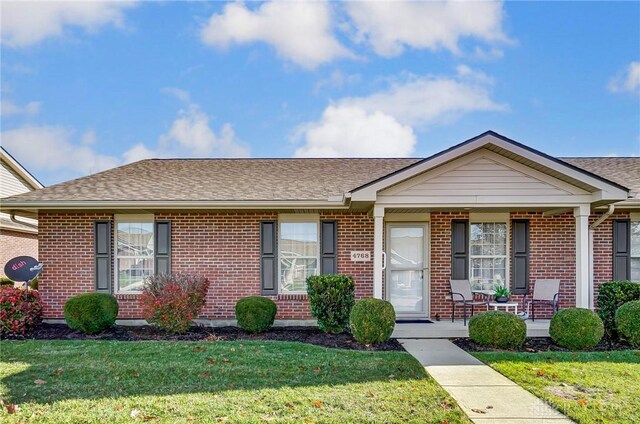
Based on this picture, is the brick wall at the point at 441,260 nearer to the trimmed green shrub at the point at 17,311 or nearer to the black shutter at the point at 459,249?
the black shutter at the point at 459,249

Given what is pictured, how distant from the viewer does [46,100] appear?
14609mm

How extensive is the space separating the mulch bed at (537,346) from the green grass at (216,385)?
5.00ft

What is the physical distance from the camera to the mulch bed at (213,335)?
8.01 meters

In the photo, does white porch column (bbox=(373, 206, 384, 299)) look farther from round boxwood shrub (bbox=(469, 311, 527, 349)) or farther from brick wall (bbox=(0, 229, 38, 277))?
brick wall (bbox=(0, 229, 38, 277))

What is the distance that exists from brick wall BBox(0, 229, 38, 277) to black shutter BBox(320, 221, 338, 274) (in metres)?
11.1

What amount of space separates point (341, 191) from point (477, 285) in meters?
3.86

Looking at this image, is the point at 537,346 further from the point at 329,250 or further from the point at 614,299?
the point at 329,250

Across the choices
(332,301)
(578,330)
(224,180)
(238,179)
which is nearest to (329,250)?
(332,301)

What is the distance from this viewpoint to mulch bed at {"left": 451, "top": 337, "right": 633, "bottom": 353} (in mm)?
7527

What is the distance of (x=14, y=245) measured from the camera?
594 inches

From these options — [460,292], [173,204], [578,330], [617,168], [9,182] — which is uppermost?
[9,182]

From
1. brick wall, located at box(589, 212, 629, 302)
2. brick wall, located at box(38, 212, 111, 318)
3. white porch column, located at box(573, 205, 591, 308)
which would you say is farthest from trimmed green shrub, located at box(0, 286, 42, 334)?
brick wall, located at box(589, 212, 629, 302)

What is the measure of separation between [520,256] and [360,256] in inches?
144

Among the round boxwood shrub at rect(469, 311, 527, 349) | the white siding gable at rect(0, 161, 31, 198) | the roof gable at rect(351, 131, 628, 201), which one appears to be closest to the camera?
the round boxwood shrub at rect(469, 311, 527, 349)
